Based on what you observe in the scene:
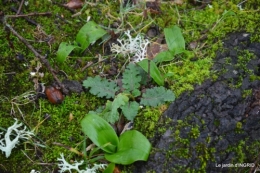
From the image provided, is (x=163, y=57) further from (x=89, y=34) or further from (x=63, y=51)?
(x=63, y=51)

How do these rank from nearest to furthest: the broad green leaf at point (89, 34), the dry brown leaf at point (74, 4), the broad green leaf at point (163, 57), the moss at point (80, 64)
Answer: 1. the moss at point (80, 64)
2. the broad green leaf at point (163, 57)
3. the broad green leaf at point (89, 34)
4. the dry brown leaf at point (74, 4)

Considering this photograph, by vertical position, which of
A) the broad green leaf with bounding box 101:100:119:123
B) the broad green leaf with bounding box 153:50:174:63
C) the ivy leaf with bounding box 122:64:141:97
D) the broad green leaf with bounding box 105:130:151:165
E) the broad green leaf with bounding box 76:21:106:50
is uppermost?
the broad green leaf with bounding box 76:21:106:50

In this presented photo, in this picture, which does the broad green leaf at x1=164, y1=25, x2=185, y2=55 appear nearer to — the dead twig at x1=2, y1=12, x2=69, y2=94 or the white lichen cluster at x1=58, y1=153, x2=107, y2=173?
the dead twig at x1=2, y1=12, x2=69, y2=94

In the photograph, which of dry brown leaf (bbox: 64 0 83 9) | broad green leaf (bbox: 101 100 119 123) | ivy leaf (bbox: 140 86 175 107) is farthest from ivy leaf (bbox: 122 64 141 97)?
dry brown leaf (bbox: 64 0 83 9)

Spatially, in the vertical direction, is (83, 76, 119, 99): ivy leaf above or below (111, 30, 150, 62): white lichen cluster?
below

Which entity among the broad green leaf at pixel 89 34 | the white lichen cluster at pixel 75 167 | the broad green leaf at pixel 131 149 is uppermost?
the broad green leaf at pixel 89 34

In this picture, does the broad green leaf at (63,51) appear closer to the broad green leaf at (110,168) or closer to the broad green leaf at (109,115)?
the broad green leaf at (109,115)

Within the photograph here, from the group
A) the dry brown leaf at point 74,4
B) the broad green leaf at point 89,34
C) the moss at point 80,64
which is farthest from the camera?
the dry brown leaf at point 74,4

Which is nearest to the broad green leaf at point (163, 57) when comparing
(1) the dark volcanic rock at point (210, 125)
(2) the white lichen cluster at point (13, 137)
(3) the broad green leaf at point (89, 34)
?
(1) the dark volcanic rock at point (210, 125)

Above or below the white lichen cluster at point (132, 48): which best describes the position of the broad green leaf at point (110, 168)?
below
